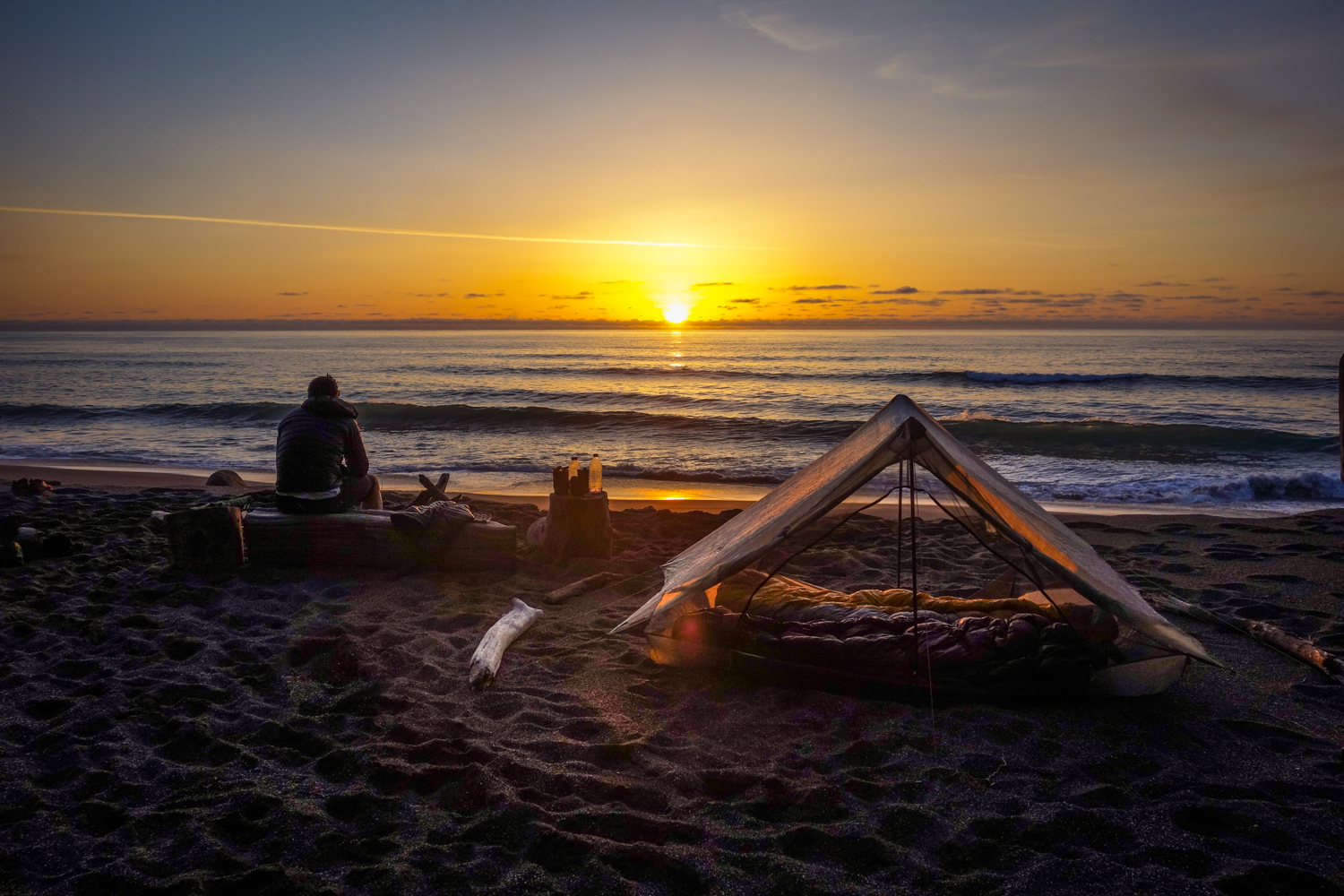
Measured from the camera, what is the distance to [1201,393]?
80.1 feet

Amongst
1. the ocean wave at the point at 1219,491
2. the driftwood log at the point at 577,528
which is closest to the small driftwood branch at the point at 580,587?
the driftwood log at the point at 577,528

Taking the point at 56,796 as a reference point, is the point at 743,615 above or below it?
above

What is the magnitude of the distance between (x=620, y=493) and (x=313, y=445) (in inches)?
205

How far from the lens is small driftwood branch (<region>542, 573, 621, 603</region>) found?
5.91m

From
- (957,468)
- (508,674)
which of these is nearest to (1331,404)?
(957,468)

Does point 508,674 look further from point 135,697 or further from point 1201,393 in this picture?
point 1201,393

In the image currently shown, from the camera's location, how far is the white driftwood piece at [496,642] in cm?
439

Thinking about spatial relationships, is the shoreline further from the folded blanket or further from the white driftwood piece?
the white driftwood piece

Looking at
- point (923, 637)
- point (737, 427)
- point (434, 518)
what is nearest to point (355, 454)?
point (434, 518)

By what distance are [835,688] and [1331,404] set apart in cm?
2520

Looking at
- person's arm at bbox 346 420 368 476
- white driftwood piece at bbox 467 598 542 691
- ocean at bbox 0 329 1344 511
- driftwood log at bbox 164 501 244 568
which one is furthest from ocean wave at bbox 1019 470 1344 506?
driftwood log at bbox 164 501 244 568

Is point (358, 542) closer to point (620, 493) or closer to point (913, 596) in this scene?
point (913, 596)

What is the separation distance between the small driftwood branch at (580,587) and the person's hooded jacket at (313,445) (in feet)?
7.51

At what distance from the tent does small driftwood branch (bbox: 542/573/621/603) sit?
1.29 metres
